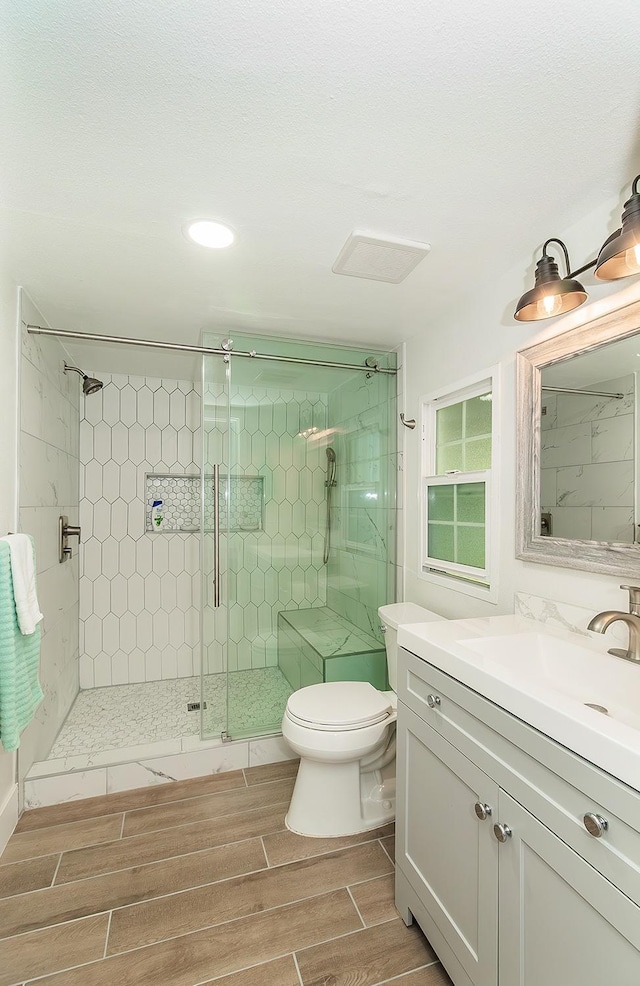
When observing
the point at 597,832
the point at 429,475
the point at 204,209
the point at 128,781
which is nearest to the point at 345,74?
the point at 204,209

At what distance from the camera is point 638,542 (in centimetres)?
132

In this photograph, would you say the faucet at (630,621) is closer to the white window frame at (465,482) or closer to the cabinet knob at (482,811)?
the cabinet knob at (482,811)

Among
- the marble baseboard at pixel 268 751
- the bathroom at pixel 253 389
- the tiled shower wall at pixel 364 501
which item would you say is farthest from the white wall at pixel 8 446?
the tiled shower wall at pixel 364 501

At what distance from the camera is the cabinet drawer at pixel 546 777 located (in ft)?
2.49

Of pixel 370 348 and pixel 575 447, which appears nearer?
pixel 575 447

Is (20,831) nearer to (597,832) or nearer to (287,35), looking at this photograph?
(597,832)

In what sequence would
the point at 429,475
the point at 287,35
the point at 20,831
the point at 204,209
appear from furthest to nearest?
the point at 429,475
the point at 20,831
the point at 204,209
the point at 287,35

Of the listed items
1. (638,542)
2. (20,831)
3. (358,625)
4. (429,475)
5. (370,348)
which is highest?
(370,348)

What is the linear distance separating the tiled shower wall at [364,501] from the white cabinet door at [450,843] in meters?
1.14

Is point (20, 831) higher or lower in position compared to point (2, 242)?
lower

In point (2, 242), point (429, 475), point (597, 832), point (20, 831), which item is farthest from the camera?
point (429, 475)

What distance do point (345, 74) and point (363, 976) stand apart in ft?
7.52

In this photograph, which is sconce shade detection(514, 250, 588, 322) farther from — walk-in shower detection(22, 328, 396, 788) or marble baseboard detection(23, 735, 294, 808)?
marble baseboard detection(23, 735, 294, 808)

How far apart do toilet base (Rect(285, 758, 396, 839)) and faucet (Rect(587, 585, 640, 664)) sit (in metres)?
1.17
